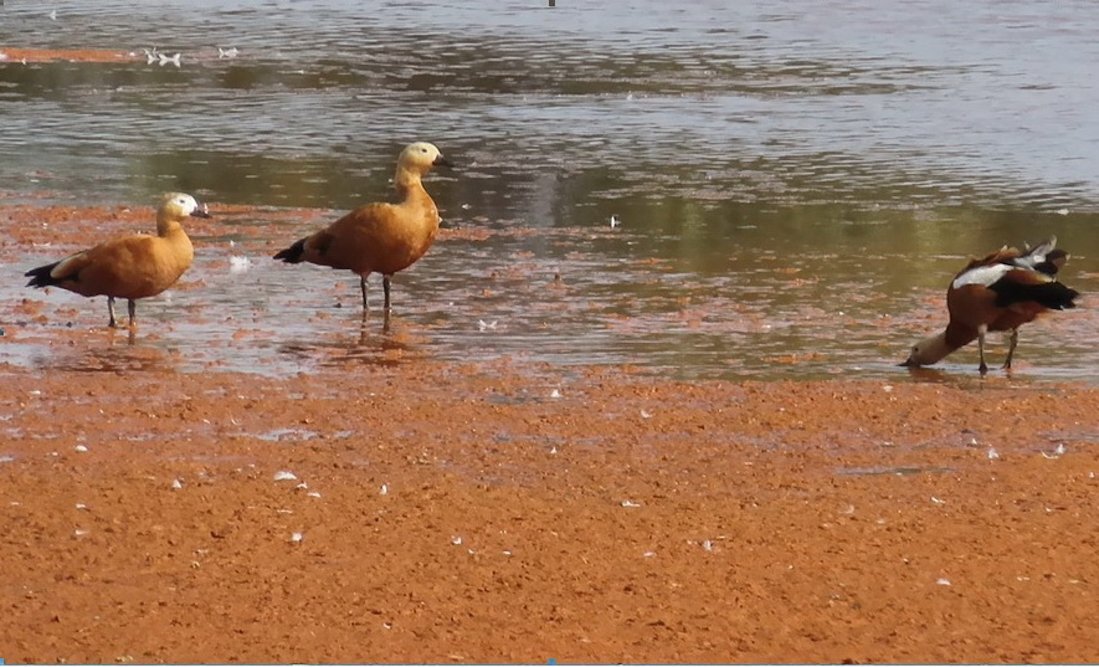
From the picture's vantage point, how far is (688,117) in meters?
23.8

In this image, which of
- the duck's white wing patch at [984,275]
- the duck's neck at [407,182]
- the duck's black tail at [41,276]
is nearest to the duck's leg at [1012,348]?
Result: the duck's white wing patch at [984,275]

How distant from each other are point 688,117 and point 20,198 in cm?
861

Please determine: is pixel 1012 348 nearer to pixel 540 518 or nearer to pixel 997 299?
pixel 997 299

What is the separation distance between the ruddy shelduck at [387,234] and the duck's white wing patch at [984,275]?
354cm

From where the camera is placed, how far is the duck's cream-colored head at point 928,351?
1161 centimetres

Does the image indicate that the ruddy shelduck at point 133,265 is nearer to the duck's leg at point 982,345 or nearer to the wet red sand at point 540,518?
the wet red sand at point 540,518

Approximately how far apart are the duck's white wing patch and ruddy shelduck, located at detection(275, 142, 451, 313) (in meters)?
3.54

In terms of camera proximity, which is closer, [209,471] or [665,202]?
[209,471]

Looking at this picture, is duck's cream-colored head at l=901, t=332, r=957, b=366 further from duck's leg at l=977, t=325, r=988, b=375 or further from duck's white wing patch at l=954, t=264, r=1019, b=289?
duck's white wing patch at l=954, t=264, r=1019, b=289

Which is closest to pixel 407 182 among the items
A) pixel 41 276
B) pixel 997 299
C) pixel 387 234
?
pixel 387 234

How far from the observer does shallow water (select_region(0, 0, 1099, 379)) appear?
1257 cm

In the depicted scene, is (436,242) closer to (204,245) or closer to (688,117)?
(204,245)

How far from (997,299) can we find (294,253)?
4.86 metres

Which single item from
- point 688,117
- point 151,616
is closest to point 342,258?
point 151,616
